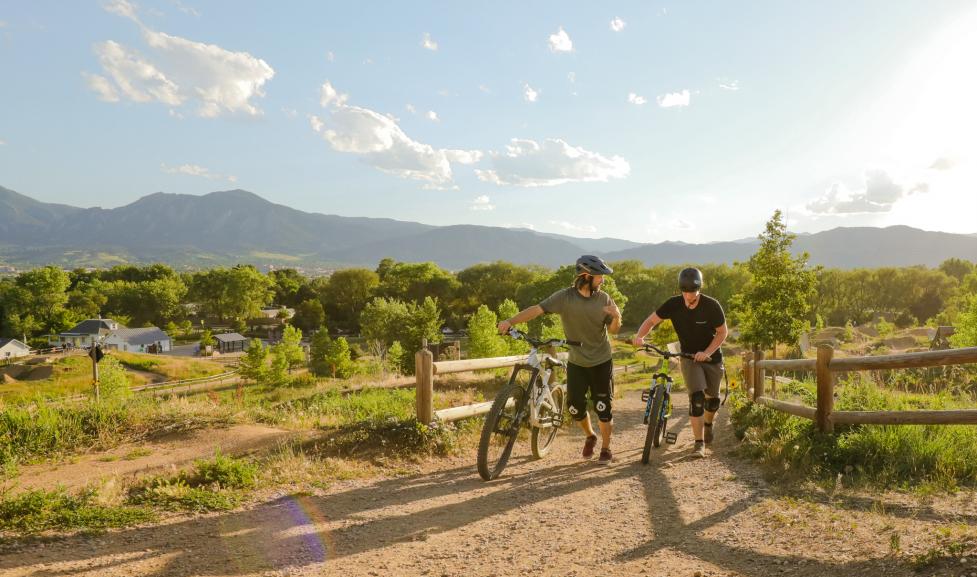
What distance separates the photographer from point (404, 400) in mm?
11438

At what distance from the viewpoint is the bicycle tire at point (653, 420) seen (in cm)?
760

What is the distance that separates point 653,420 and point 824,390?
7.15 feet

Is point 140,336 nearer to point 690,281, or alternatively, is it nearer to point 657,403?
point 657,403

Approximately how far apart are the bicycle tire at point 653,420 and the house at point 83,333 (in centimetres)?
9662

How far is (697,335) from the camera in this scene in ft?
24.7

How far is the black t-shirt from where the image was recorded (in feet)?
24.5

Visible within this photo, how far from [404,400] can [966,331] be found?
3068 centimetres

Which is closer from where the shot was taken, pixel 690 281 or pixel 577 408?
pixel 690 281

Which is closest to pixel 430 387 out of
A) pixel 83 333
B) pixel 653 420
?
pixel 653 420

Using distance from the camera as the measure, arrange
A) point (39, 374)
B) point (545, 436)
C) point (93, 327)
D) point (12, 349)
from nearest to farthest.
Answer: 1. point (545, 436)
2. point (39, 374)
3. point (12, 349)
4. point (93, 327)

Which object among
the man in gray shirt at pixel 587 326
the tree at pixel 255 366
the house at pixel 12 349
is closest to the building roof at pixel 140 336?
the house at pixel 12 349

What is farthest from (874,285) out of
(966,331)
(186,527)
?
(186,527)

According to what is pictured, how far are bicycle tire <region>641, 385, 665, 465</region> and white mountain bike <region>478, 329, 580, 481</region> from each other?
1224mm

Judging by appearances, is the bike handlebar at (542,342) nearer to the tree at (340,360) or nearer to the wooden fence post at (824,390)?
the wooden fence post at (824,390)
